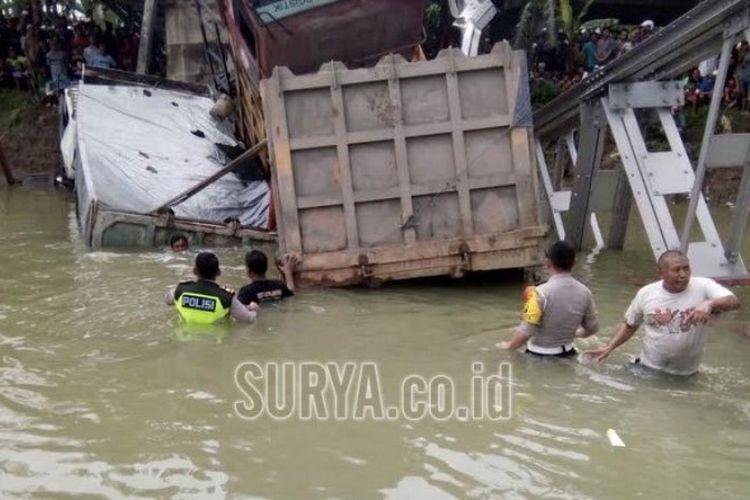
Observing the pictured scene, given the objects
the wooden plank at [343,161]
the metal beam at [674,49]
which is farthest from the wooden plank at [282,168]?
the metal beam at [674,49]

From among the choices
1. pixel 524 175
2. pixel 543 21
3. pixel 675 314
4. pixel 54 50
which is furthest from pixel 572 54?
Result: pixel 675 314

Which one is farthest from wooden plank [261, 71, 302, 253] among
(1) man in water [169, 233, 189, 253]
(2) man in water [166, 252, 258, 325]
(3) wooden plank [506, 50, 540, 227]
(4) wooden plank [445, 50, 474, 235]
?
(1) man in water [169, 233, 189, 253]

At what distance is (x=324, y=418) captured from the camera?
194 inches

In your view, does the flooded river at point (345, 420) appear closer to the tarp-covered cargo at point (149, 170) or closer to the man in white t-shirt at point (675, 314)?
the man in white t-shirt at point (675, 314)

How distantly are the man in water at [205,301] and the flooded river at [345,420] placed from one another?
153 mm

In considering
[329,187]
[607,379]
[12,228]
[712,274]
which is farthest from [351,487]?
[12,228]

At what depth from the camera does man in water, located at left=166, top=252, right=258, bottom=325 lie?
6660 mm

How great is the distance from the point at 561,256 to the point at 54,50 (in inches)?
624

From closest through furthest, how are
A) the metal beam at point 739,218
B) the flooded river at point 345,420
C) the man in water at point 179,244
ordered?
the flooded river at point 345,420 < the metal beam at point 739,218 < the man in water at point 179,244

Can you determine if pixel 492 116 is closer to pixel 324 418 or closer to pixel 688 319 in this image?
pixel 688 319

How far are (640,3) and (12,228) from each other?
52.1 feet

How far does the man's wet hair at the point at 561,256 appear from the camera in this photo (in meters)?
5.61

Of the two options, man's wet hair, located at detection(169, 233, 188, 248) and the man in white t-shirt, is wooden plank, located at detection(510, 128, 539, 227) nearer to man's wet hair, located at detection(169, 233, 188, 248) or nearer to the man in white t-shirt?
the man in white t-shirt

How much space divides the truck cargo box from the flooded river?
406 millimetres
